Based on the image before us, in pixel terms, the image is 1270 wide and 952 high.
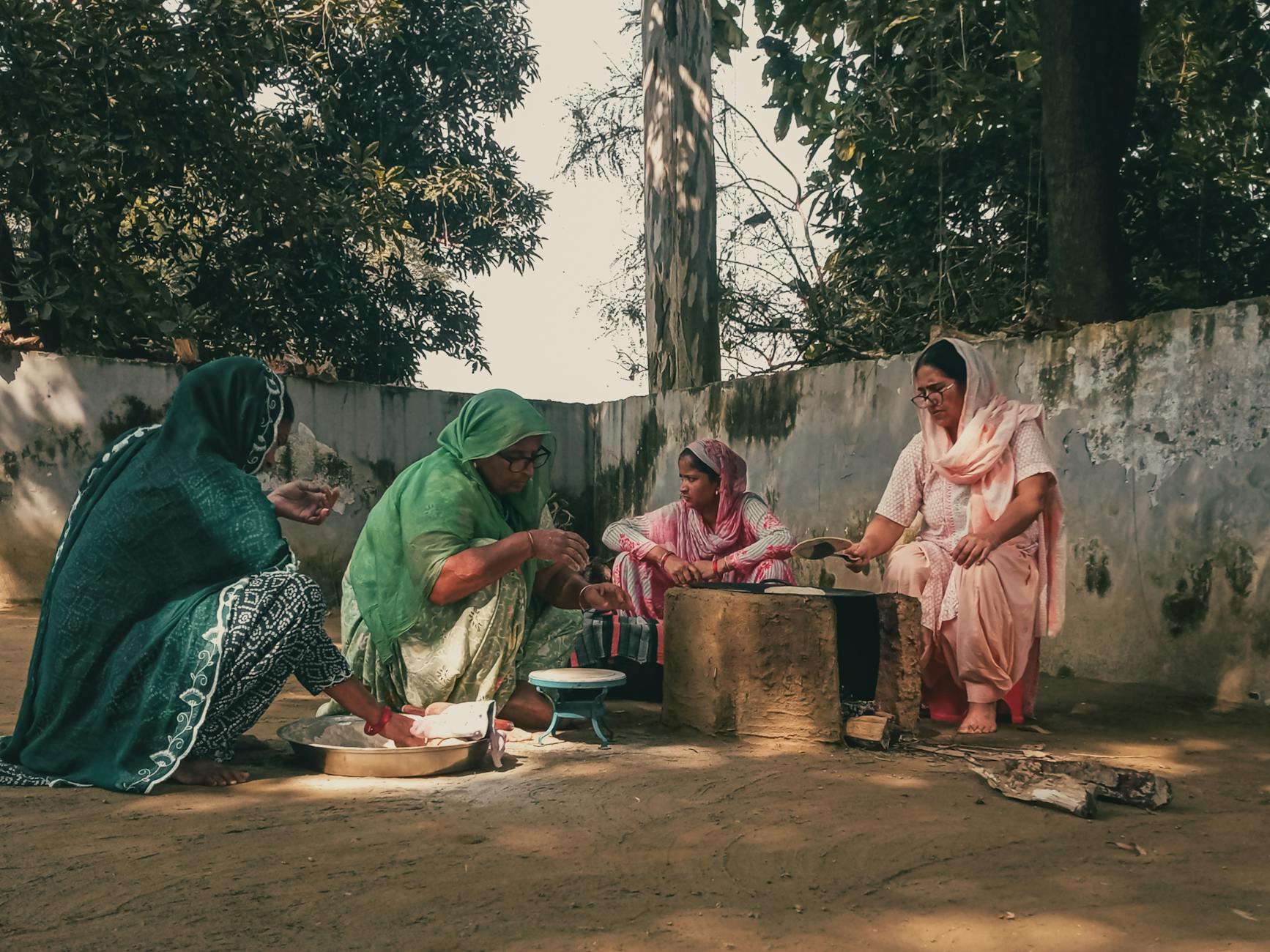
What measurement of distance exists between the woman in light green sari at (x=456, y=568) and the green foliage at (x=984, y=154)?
4.95m

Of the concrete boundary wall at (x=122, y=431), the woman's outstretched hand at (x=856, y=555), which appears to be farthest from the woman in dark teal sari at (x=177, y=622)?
the concrete boundary wall at (x=122, y=431)

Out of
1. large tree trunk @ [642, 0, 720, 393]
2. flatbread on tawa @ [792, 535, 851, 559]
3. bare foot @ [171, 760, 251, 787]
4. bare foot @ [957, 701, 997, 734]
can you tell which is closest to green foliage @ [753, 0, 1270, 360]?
large tree trunk @ [642, 0, 720, 393]

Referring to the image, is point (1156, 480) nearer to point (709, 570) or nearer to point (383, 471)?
point (709, 570)

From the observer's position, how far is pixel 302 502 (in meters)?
3.89

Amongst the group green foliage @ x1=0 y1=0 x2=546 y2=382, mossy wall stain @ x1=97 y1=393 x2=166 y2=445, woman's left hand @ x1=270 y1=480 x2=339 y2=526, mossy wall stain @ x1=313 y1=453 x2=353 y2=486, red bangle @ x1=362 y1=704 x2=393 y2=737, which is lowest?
red bangle @ x1=362 y1=704 x2=393 y2=737

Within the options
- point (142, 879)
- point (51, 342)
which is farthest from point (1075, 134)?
point (51, 342)

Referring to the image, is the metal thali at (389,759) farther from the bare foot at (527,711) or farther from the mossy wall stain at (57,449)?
the mossy wall stain at (57,449)

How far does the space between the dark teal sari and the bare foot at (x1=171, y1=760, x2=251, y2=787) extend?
0.30 feet

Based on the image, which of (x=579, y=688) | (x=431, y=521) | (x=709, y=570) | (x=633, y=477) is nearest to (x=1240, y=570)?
(x=709, y=570)

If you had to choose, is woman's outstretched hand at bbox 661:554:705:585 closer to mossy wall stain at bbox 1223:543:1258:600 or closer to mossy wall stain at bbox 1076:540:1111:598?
mossy wall stain at bbox 1076:540:1111:598

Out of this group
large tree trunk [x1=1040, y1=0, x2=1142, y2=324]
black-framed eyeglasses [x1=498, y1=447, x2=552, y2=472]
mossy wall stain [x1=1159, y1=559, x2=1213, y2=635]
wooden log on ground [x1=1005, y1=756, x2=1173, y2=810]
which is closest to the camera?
wooden log on ground [x1=1005, y1=756, x2=1173, y2=810]

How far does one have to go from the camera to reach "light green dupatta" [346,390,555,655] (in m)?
4.14

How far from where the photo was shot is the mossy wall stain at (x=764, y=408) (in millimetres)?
7680

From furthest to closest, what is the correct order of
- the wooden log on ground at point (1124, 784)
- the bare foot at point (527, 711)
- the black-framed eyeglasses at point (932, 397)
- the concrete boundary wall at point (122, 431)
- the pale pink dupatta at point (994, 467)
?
the concrete boundary wall at point (122, 431)
the black-framed eyeglasses at point (932, 397)
the pale pink dupatta at point (994, 467)
the bare foot at point (527, 711)
the wooden log on ground at point (1124, 784)
